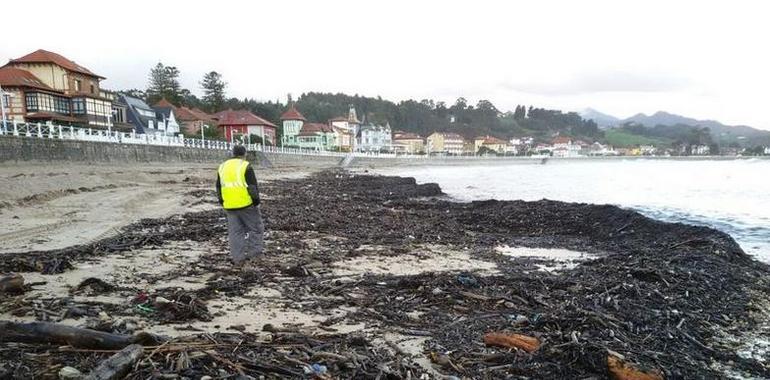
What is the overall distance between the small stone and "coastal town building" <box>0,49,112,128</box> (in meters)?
45.8

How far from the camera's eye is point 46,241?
8.55 meters

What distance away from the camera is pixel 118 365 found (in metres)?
3.16

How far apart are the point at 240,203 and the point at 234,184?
0.29m

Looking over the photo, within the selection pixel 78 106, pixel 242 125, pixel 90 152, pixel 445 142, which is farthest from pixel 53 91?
pixel 445 142

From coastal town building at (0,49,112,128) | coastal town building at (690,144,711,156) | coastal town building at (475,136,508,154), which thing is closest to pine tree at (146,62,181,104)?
coastal town building at (0,49,112,128)

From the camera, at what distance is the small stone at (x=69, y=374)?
3.08 meters

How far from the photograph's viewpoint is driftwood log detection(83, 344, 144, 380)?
3.04 meters

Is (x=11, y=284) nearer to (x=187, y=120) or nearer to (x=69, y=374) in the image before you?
(x=69, y=374)

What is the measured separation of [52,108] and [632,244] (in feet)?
171

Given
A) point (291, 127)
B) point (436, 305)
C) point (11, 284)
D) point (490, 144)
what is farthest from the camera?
point (490, 144)

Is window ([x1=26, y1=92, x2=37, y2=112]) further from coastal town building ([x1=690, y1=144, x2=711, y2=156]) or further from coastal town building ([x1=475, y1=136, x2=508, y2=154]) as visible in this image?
coastal town building ([x1=690, y1=144, x2=711, y2=156])

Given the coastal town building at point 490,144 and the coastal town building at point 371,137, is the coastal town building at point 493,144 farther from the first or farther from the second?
the coastal town building at point 371,137

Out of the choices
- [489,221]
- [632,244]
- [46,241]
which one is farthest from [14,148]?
Answer: [632,244]

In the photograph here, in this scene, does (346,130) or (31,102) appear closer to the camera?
(31,102)
